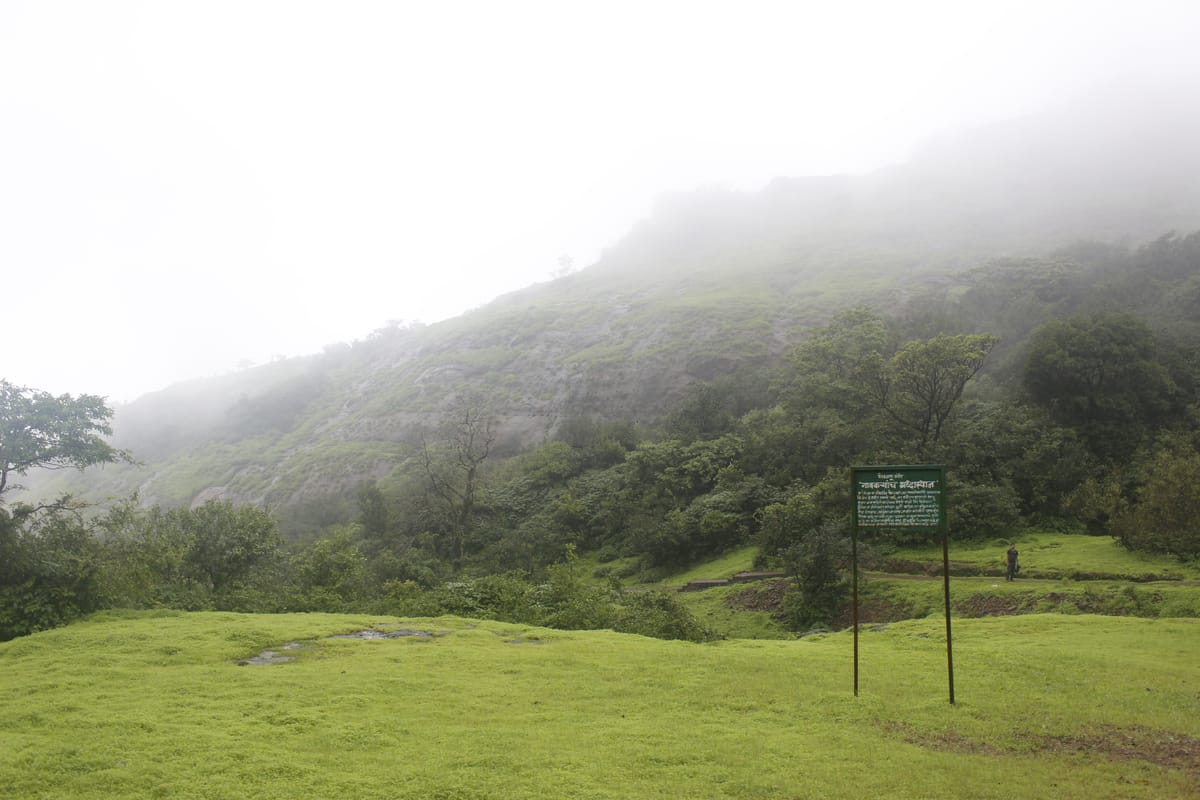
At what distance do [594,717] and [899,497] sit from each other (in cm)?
604

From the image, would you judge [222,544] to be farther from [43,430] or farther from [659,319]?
[659,319]

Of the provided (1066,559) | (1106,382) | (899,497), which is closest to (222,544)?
(899,497)

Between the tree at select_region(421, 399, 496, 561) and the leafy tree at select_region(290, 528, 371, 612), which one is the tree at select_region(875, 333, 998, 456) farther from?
the leafy tree at select_region(290, 528, 371, 612)

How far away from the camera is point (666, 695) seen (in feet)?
38.0

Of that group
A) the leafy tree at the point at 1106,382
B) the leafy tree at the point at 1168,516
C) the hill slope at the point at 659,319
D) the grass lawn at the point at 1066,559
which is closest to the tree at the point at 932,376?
the leafy tree at the point at 1106,382

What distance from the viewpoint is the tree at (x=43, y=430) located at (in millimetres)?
21828

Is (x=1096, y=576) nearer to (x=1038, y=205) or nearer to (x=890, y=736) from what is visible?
(x=890, y=736)

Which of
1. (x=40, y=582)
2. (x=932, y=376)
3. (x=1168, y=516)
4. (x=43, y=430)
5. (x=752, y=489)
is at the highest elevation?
(x=932, y=376)

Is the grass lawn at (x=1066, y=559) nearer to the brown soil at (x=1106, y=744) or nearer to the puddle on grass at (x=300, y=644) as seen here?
the brown soil at (x=1106, y=744)

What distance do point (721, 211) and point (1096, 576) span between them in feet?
458

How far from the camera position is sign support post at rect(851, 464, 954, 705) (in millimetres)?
10680

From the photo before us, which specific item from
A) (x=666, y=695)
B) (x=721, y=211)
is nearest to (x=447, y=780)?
(x=666, y=695)

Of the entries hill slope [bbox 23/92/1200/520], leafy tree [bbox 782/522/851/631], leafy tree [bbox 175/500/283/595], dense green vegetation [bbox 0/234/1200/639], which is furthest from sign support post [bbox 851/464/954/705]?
hill slope [bbox 23/92/1200/520]

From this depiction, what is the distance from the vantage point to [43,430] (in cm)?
2241
